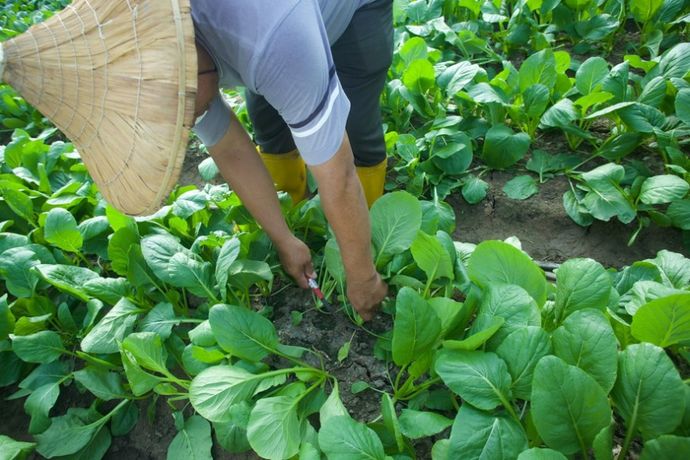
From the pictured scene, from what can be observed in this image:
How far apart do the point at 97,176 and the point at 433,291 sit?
0.92 metres

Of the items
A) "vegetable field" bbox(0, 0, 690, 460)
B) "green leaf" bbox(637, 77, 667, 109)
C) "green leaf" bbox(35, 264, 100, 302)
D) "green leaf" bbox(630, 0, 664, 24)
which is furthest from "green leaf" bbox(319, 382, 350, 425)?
"green leaf" bbox(630, 0, 664, 24)

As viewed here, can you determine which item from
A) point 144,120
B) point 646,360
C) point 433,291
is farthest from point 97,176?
point 646,360

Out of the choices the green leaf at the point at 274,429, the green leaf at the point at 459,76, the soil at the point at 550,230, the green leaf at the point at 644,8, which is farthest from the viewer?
the green leaf at the point at 644,8

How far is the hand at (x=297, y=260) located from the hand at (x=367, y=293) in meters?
0.23

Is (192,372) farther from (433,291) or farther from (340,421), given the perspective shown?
(433,291)

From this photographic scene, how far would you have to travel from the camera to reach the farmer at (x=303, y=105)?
34.2 inches

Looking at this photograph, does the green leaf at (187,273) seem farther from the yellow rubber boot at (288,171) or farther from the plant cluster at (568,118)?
the plant cluster at (568,118)

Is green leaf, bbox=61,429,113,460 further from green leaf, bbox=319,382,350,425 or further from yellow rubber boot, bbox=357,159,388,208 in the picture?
yellow rubber boot, bbox=357,159,388,208

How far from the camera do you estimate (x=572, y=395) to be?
93 cm

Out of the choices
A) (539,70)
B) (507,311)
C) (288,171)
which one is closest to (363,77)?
(288,171)

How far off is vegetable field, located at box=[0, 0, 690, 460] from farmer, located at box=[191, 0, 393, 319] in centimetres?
14

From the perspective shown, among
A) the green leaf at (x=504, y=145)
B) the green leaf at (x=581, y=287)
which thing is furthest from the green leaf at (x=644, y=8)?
the green leaf at (x=581, y=287)

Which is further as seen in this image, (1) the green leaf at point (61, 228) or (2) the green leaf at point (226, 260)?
(1) the green leaf at point (61, 228)

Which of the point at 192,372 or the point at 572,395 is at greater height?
the point at 572,395
